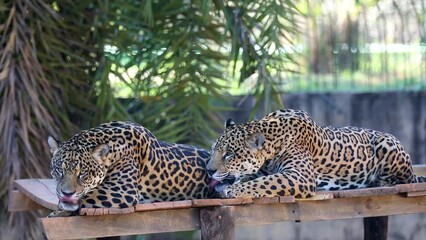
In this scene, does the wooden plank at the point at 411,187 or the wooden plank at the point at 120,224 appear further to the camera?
the wooden plank at the point at 411,187

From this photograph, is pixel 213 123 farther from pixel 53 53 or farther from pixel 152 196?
pixel 152 196

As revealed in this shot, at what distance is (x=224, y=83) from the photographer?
1029 centimetres

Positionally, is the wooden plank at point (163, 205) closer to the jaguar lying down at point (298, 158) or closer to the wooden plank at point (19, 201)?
the jaguar lying down at point (298, 158)

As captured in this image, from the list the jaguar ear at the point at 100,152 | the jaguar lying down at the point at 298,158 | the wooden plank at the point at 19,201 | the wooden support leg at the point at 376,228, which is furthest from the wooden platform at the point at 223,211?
the wooden support leg at the point at 376,228

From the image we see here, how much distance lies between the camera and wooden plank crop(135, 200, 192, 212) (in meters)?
6.14

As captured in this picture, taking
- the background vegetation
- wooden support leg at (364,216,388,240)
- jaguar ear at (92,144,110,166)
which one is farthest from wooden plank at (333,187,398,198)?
the background vegetation

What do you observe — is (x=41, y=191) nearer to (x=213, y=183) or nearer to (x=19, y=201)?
(x=19, y=201)

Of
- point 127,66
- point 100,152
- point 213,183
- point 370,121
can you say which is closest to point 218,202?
point 213,183

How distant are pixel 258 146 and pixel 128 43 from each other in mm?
3234


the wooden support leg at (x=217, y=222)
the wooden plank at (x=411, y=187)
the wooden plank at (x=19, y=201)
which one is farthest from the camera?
the wooden plank at (x=19, y=201)

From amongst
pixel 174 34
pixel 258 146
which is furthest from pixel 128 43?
pixel 258 146

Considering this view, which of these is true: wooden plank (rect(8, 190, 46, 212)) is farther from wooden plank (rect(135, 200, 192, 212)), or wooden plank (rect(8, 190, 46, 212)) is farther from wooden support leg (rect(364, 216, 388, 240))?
wooden support leg (rect(364, 216, 388, 240))

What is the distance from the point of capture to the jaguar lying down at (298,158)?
647 cm

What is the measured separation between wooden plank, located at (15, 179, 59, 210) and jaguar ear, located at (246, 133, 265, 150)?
122cm
